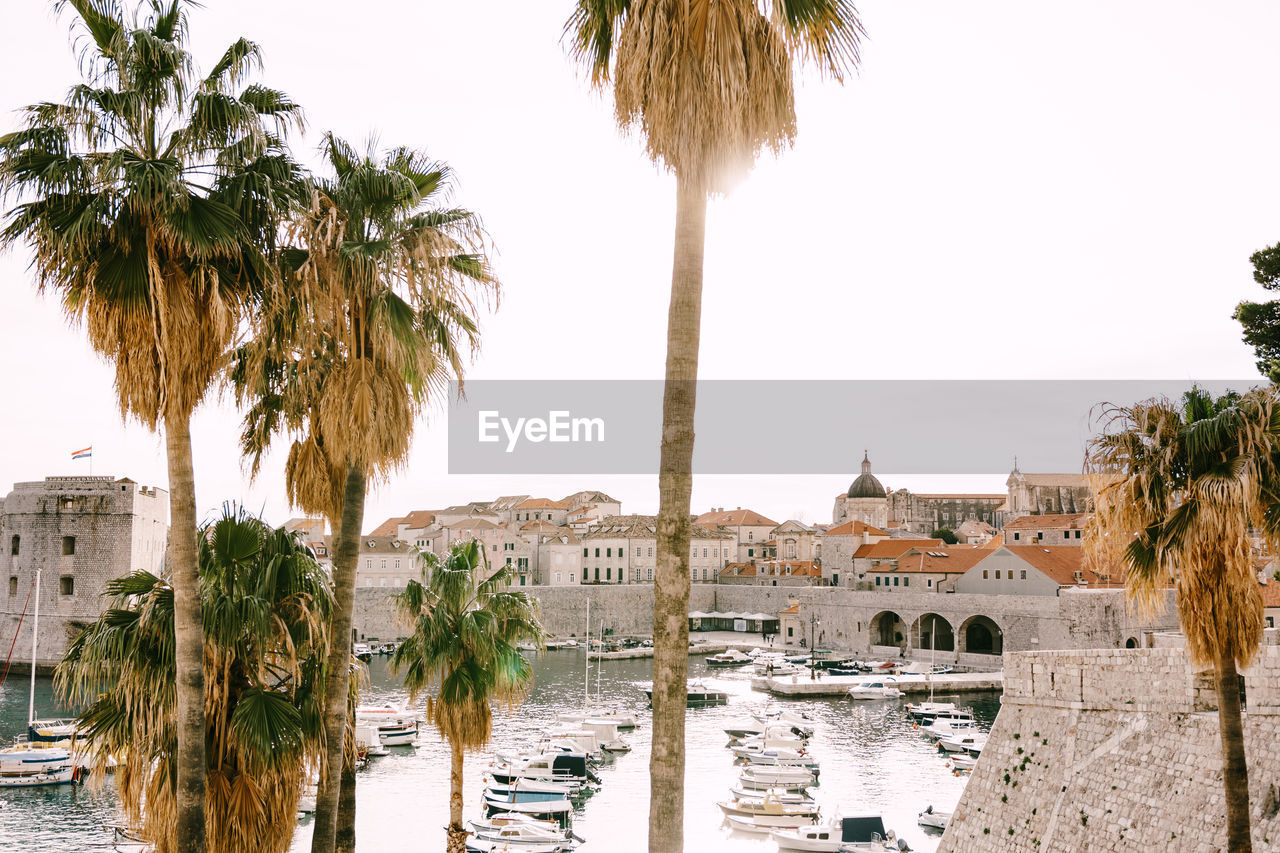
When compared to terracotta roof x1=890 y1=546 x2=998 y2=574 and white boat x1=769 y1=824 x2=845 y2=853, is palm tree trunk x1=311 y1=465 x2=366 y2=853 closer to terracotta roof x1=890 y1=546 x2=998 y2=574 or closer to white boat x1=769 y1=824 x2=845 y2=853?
white boat x1=769 y1=824 x2=845 y2=853

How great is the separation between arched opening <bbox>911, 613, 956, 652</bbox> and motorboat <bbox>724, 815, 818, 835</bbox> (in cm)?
3867

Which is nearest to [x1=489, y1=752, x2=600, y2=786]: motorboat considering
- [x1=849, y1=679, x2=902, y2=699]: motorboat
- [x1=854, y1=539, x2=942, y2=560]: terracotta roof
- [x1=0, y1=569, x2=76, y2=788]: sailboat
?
[x1=0, y1=569, x2=76, y2=788]: sailboat

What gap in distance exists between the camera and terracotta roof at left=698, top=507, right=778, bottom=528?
112938 mm

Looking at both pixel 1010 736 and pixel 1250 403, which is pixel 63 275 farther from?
pixel 1010 736

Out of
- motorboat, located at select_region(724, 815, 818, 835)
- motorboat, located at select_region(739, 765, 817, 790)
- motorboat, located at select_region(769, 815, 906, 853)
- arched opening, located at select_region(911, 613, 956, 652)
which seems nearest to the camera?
motorboat, located at select_region(769, 815, 906, 853)

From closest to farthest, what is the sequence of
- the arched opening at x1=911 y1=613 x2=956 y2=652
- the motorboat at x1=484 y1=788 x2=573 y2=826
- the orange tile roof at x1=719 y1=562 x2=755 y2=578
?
the motorboat at x1=484 y1=788 x2=573 y2=826 → the arched opening at x1=911 y1=613 x2=956 y2=652 → the orange tile roof at x1=719 y1=562 x2=755 y2=578

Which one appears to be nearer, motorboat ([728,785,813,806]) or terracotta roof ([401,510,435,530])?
motorboat ([728,785,813,806])

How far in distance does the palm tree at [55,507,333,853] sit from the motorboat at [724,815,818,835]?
24.0 m

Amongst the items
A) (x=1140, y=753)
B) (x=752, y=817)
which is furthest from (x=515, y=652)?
(x=752, y=817)

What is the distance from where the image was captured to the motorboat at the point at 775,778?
3488 cm

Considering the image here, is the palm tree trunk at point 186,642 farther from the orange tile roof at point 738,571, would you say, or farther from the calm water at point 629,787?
the orange tile roof at point 738,571

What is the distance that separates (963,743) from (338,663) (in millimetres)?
36572

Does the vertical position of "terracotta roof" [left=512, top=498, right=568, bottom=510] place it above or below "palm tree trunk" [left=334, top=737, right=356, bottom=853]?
above

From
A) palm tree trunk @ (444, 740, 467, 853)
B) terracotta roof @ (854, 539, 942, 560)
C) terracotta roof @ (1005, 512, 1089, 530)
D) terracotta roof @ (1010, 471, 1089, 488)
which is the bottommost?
palm tree trunk @ (444, 740, 467, 853)
